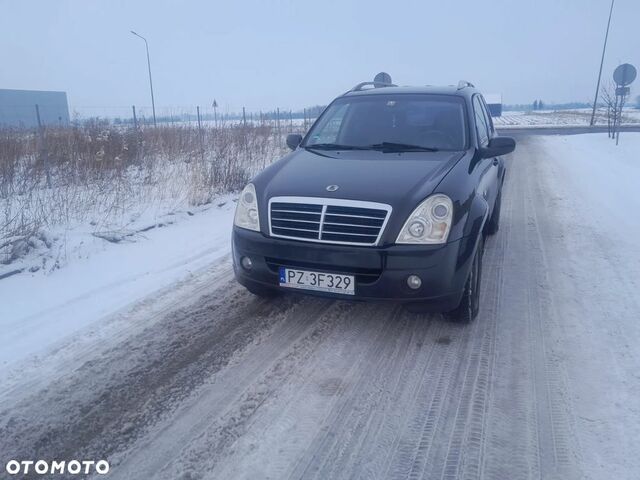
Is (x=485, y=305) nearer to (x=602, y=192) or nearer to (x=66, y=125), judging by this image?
(x=602, y=192)

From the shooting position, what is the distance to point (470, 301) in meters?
3.64

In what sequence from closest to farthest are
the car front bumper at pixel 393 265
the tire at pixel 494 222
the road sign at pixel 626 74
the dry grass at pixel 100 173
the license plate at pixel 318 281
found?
the car front bumper at pixel 393 265
the license plate at pixel 318 281
the tire at pixel 494 222
the dry grass at pixel 100 173
the road sign at pixel 626 74

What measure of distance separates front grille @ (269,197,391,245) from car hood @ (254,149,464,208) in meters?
0.08

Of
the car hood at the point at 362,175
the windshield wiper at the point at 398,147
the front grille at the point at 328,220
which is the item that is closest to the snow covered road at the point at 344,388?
the front grille at the point at 328,220

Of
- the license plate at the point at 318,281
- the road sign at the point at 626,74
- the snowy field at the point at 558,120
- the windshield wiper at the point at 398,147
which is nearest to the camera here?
the license plate at the point at 318,281

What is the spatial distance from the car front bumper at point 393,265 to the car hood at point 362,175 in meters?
0.38

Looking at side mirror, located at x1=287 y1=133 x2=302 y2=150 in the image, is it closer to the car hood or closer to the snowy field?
the car hood

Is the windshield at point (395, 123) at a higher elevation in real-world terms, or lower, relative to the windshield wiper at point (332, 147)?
higher

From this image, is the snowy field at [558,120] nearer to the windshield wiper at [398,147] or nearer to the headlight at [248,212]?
the windshield wiper at [398,147]

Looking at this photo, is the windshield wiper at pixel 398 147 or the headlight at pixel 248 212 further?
the windshield wiper at pixel 398 147

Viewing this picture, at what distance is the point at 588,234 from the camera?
6.13 m

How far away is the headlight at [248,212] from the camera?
368 cm

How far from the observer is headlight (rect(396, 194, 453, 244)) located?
3.21 m
